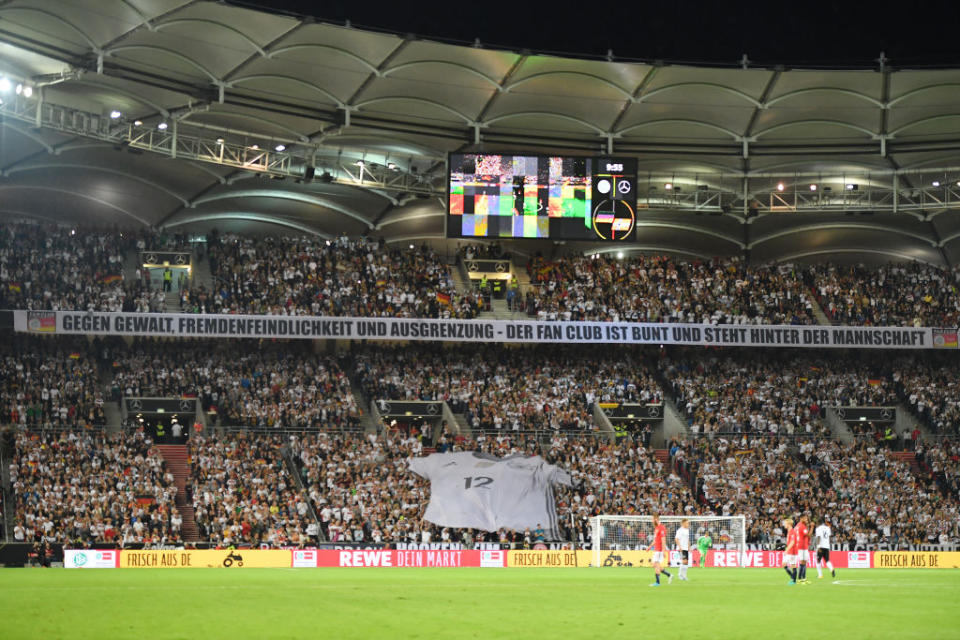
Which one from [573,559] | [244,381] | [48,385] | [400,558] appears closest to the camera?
[400,558]

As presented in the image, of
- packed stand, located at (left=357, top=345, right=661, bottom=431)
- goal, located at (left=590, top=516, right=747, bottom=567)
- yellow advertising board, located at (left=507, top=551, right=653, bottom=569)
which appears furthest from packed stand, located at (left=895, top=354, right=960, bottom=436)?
yellow advertising board, located at (left=507, top=551, right=653, bottom=569)

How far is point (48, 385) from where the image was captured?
153ft

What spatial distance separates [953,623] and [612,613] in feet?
17.2

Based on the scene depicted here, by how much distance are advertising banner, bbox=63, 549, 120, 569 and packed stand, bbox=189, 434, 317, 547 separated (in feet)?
10.9

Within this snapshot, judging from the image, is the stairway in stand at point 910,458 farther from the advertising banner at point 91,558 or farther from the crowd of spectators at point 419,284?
the advertising banner at point 91,558

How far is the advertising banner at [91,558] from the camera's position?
3694 cm

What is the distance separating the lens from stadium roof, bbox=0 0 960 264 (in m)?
39.9

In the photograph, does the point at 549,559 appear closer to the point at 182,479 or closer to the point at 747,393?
the point at 182,479

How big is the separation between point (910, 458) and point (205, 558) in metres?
31.8

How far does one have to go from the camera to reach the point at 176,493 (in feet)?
139

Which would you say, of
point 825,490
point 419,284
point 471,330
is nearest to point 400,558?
point 471,330

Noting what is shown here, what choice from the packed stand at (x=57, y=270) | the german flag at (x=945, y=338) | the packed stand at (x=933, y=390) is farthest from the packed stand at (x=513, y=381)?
the german flag at (x=945, y=338)

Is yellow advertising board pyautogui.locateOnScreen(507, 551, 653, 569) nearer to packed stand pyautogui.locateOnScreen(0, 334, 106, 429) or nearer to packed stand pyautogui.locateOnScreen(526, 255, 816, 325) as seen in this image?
packed stand pyautogui.locateOnScreen(526, 255, 816, 325)

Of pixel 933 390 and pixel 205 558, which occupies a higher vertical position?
pixel 933 390
